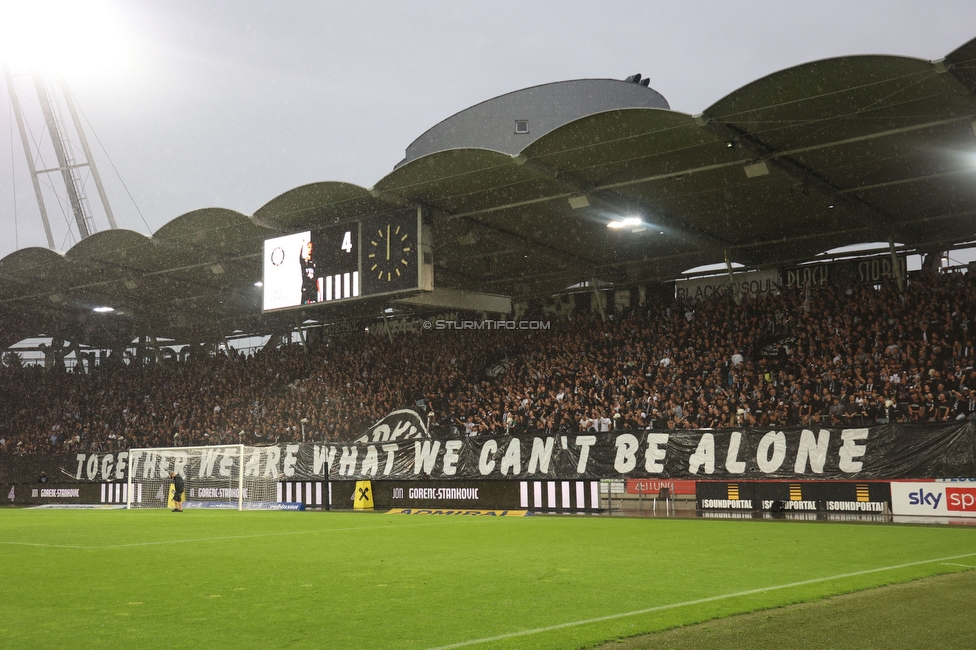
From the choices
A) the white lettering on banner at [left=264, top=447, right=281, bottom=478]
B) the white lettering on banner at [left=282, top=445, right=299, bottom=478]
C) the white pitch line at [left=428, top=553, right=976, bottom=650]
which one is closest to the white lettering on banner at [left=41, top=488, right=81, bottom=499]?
the white lettering on banner at [left=264, top=447, right=281, bottom=478]

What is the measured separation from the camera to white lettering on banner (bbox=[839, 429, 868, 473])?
65.3 feet

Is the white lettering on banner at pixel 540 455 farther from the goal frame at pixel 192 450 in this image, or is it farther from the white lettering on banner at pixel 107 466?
the white lettering on banner at pixel 107 466

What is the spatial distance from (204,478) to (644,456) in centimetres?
1696

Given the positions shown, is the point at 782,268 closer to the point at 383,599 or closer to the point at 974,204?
the point at 974,204

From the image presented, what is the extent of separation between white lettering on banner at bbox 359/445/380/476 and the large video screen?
543 centimetres

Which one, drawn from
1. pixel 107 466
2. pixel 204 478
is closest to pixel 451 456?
pixel 204 478

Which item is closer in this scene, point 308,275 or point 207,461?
point 308,275

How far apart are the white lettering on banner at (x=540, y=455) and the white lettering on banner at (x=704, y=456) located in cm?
412

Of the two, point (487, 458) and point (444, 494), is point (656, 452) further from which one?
point (444, 494)

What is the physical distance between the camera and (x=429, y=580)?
8.95m

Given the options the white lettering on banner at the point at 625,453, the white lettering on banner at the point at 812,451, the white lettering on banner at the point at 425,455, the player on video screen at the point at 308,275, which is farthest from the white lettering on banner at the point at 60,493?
the white lettering on banner at the point at 812,451

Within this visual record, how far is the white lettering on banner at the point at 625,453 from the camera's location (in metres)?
23.0

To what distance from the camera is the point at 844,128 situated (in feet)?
65.2

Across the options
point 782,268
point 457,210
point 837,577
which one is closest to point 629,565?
point 837,577
